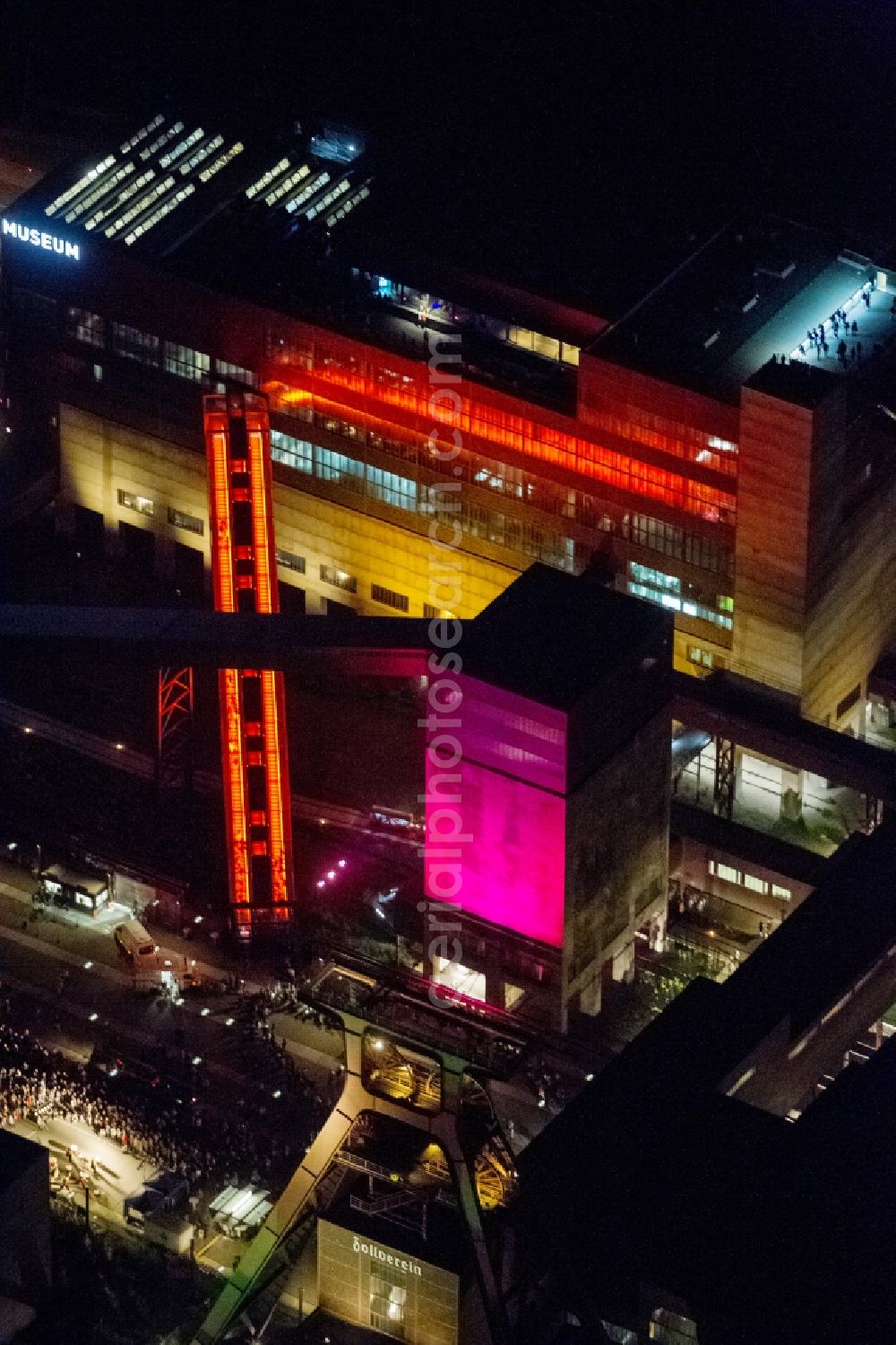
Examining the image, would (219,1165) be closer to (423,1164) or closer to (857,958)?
(423,1164)

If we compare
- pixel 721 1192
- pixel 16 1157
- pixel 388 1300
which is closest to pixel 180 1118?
pixel 16 1157

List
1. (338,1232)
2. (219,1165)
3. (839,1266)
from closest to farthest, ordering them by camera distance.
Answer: (839,1266), (338,1232), (219,1165)

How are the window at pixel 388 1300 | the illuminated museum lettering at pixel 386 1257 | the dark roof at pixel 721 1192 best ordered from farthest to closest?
the window at pixel 388 1300 < the illuminated museum lettering at pixel 386 1257 < the dark roof at pixel 721 1192

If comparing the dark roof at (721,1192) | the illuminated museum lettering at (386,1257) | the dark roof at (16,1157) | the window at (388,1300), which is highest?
the dark roof at (721,1192)

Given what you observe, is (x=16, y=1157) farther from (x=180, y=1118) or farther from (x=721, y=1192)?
(x=721, y=1192)

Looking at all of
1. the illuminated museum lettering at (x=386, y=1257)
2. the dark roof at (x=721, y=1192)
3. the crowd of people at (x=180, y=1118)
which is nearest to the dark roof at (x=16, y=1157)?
the crowd of people at (x=180, y=1118)

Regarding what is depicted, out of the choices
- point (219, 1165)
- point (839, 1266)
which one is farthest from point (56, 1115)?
point (839, 1266)

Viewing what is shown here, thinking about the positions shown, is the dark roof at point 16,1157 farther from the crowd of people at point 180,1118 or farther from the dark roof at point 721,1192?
the dark roof at point 721,1192

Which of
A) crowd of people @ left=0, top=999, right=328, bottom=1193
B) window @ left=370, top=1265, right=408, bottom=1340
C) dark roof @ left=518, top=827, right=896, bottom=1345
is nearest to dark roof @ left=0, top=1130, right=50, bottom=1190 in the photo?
crowd of people @ left=0, top=999, right=328, bottom=1193
